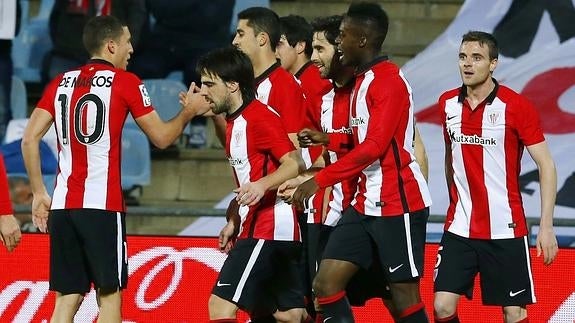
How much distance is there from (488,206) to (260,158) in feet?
4.15

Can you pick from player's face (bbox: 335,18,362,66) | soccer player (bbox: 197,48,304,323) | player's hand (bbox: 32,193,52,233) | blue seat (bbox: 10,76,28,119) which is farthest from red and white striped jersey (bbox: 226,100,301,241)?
blue seat (bbox: 10,76,28,119)

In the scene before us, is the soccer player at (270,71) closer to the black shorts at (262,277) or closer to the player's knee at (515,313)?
the black shorts at (262,277)

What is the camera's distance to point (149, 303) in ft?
29.6

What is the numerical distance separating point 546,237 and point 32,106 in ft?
24.4

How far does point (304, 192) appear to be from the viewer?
21.3 ft

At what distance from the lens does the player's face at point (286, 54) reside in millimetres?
8688

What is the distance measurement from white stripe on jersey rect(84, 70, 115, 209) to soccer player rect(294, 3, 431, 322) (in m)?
1.19

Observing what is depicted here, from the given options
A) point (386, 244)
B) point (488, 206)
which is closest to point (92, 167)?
point (386, 244)

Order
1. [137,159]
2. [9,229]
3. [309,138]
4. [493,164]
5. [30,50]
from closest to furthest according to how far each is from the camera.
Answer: [9,229], [309,138], [493,164], [137,159], [30,50]

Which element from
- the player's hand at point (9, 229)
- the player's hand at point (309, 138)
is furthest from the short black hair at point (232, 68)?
the player's hand at point (9, 229)

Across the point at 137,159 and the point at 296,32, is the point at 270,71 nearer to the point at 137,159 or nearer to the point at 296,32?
the point at 296,32

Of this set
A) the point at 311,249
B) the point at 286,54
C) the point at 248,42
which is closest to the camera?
the point at 311,249

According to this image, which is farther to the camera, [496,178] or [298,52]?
[298,52]

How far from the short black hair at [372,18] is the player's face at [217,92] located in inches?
30.7
